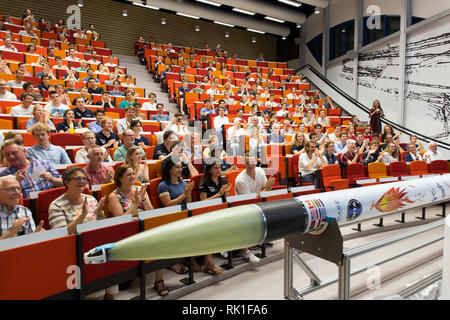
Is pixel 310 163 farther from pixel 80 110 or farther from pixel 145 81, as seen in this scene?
pixel 145 81

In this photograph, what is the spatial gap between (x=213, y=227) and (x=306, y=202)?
36cm

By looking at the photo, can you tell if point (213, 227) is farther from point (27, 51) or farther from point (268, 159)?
point (27, 51)

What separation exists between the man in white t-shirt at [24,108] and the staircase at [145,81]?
143 inches

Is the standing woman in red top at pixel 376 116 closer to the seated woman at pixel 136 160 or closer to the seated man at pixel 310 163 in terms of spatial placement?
the seated man at pixel 310 163

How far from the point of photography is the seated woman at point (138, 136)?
4.18 metres

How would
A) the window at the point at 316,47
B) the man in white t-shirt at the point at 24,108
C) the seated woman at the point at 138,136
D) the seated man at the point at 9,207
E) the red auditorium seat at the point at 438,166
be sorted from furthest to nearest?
the window at the point at 316,47
the red auditorium seat at the point at 438,166
the man in white t-shirt at the point at 24,108
the seated woman at the point at 138,136
the seated man at the point at 9,207

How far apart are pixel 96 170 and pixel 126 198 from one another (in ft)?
2.23

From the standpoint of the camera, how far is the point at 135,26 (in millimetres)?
11828

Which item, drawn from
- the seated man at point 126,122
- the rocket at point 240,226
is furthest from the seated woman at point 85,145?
the rocket at point 240,226

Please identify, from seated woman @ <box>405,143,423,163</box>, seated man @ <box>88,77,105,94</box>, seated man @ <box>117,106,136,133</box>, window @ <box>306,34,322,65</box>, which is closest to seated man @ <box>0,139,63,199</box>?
seated man @ <box>117,106,136,133</box>

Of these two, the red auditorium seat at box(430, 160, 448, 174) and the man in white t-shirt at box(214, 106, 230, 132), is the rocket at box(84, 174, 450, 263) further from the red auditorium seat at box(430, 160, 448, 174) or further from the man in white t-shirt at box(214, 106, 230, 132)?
the red auditorium seat at box(430, 160, 448, 174)

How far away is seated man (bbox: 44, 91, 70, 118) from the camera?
458cm
